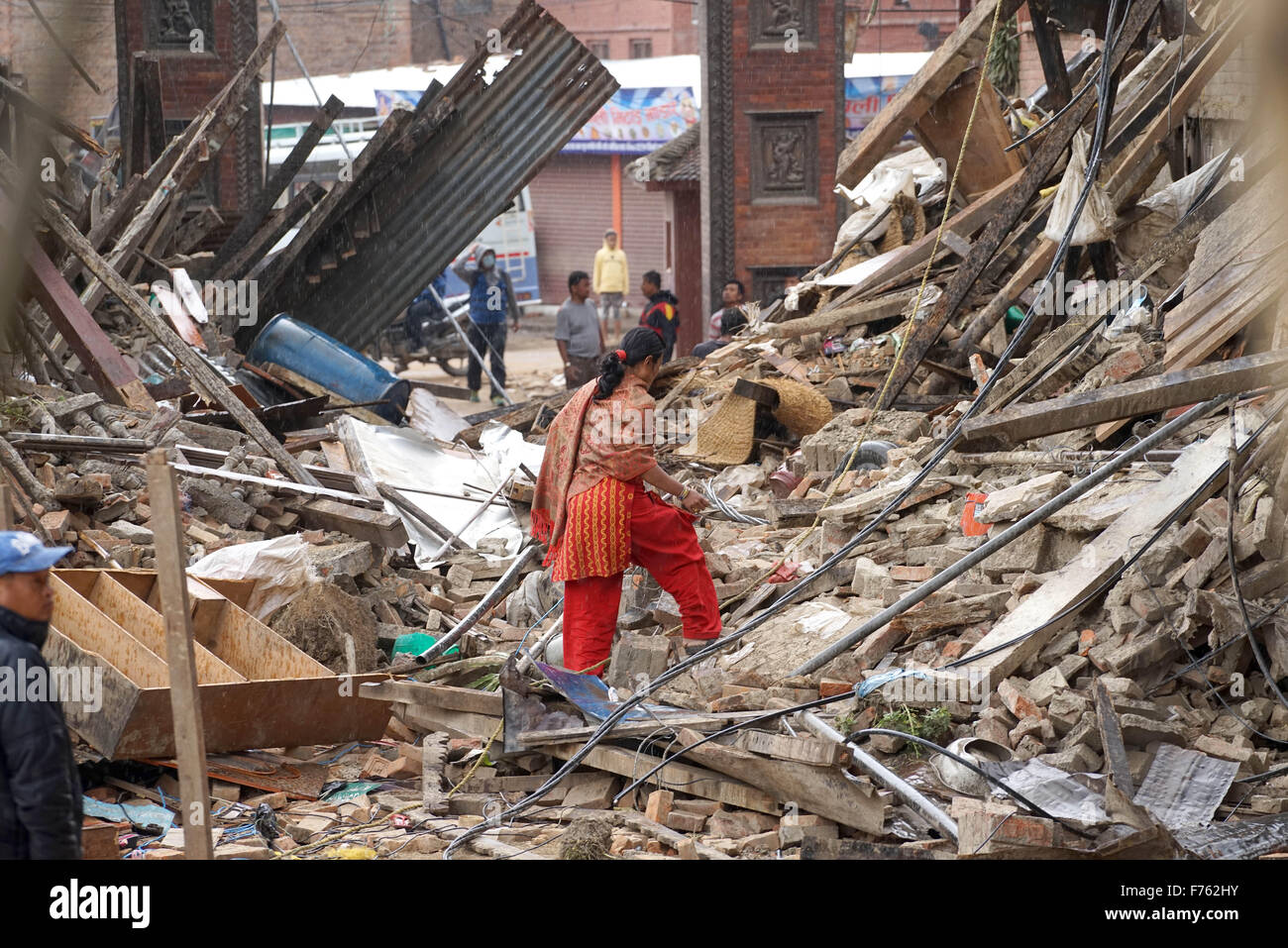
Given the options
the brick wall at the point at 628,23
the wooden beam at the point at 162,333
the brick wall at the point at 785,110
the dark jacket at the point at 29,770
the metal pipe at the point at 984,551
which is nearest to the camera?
the dark jacket at the point at 29,770

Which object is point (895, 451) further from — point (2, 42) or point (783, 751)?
point (2, 42)

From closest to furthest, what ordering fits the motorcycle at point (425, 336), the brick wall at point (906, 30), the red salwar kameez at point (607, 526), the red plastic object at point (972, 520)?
the red salwar kameez at point (607, 526) → the red plastic object at point (972, 520) → the motorcycle at point (425, 336) → the brick wall at point (906, 30)

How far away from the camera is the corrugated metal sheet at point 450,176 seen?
45.1 ft

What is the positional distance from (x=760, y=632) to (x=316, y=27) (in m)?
34.5

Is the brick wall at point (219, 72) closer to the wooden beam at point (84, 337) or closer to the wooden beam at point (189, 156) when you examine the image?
the wooden beam at point (189, 156)

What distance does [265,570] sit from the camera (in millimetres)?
7059

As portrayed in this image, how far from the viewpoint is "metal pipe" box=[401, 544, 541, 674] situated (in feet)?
21.8

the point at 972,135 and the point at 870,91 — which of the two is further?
the point at 870,91

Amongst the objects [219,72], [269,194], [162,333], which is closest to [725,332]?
[269,194]

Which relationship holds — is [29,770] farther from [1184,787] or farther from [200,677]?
[1184,787]

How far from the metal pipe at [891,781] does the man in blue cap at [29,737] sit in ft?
8.22

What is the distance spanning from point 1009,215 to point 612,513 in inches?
155

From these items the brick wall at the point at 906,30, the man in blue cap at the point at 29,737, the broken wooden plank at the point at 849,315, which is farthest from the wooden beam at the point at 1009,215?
the brick wall at the point at 906,30

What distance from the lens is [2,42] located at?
95.6 feet
